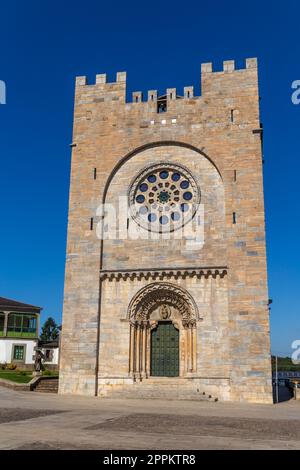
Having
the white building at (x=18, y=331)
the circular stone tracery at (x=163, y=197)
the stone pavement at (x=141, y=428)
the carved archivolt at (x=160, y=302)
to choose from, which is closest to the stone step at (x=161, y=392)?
the carved archivolt at (x=160, y=302)

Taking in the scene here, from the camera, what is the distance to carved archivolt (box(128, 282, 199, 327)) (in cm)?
2248

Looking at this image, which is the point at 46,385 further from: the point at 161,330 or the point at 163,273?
the point at 163,273

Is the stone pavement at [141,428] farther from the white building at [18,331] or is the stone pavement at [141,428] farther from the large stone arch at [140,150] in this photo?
the white building at [18,331]

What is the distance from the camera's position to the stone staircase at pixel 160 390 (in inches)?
814

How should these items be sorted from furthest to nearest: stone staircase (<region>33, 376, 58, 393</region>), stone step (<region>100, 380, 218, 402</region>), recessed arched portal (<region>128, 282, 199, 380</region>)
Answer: stone staircase (<region>33, 376, 58, 393</region>) → recessed arched portal (<region>128, 282, 199, 380</region>) → stone step (<region>100, 380, 218, 402</region>)

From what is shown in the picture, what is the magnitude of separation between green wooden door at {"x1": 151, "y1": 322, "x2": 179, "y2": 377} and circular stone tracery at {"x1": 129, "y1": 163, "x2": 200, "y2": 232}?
495 centimetres

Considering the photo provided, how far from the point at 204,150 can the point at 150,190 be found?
3.43 meters

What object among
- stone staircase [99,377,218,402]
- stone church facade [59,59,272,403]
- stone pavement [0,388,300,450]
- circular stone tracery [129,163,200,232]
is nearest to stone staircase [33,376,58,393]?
stone church facade [59,59,272,403]

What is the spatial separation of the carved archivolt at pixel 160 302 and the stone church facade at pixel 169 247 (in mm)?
50

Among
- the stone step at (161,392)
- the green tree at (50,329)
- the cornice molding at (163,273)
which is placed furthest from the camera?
the green tree at (50,329)

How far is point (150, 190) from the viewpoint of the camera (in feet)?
81.7

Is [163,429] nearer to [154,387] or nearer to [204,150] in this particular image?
[154,387]

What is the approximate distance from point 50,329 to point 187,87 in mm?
73558

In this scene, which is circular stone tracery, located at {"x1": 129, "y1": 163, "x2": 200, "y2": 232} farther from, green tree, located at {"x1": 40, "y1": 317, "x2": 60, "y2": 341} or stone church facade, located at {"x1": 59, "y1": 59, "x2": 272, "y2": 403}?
green tree, located at {"x1": 40, "y1": 317, "x2": 60, "y2": 341}
